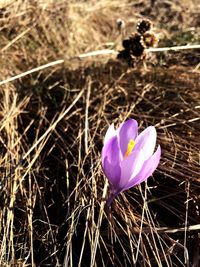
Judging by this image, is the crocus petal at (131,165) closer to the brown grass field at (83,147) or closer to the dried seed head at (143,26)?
the brown grass field at (83,147)

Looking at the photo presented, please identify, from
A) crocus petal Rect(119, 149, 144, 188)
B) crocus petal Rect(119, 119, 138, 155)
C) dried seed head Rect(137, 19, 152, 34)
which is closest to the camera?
crocus petal Rect(119, 149, 144, 188)

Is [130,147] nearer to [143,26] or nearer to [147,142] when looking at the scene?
[147,142]

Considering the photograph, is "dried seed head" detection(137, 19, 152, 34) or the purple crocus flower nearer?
the purple crocus flower

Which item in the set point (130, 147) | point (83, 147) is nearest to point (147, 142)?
point (130, 147)

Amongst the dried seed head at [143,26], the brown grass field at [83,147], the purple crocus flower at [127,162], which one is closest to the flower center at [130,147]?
the purple crocus flower at [127,162]

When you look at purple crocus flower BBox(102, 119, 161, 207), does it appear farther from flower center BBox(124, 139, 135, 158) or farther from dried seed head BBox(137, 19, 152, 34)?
dried seed head BBox(137, 19, 152, 34)

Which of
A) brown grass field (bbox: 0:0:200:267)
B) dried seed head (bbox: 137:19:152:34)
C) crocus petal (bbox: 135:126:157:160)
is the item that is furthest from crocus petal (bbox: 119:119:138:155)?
dried seed head (bbox: 137:19:152:34)
